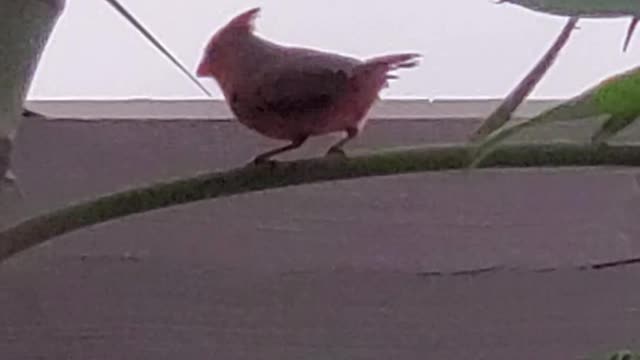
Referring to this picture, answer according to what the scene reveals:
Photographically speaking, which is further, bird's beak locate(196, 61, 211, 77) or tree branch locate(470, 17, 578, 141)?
bird's beak locate(196, 61, 211, 77)

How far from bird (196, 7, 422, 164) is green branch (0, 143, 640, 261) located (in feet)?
0.27

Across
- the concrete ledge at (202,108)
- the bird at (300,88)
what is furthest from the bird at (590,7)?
the concrete ledge at (202,108)

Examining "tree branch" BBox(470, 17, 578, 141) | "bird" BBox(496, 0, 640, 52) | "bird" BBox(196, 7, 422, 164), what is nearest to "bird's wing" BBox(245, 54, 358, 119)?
"bird" BBox(196, 7, 422, 164)

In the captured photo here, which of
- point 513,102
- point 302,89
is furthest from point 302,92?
point 513,102

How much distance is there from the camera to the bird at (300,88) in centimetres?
56

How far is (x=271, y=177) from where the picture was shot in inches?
18.8

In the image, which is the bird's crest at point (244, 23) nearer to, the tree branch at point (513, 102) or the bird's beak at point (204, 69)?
the bird's beak at point (204, 69)

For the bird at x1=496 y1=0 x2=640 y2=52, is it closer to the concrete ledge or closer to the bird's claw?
the bird's claw

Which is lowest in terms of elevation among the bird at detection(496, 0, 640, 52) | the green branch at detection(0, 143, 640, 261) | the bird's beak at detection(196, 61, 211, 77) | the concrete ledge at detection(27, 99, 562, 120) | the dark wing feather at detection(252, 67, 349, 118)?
the concrete ledge at detection(27, 99, 562, 120)

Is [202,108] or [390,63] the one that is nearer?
[390,63]

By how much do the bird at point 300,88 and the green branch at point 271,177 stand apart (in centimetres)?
8

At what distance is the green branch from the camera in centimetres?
43

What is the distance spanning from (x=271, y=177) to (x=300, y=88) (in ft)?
0.31

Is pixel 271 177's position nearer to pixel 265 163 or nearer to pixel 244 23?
pixel 265 163
